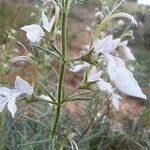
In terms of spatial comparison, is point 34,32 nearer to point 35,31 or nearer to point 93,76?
point 35,31

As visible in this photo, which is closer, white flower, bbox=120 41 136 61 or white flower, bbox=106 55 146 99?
white flower, bbox=106 55 146 99

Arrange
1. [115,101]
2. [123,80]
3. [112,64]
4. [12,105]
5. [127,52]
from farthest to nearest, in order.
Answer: [127,52] < [115,101] < [12,105] < [112,64] < [123,80]

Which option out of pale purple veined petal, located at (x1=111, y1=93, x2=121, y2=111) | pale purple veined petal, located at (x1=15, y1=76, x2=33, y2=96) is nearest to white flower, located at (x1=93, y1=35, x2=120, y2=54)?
pale purple veined petal, located at (x1=15, y1=76, x2=33, y2=96)

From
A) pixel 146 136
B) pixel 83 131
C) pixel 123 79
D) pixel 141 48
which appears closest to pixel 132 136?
pixel 146 136

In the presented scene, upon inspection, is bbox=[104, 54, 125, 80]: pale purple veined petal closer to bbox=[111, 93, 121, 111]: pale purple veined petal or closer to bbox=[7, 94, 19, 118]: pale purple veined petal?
bbox=[7, 94, 19, 118]: pale purple veined petal

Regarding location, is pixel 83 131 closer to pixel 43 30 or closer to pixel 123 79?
pixel 43 30

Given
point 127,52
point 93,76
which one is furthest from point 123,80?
point 127,52
